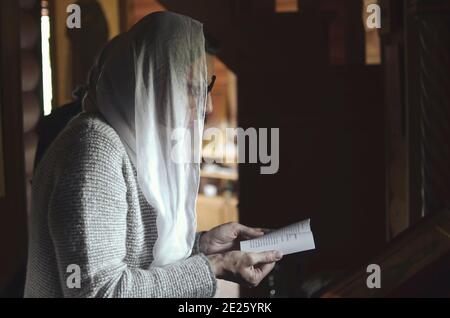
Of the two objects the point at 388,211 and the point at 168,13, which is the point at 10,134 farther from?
the point at 388,211

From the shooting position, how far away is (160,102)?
1.08 m

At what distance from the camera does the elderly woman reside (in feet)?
3.11

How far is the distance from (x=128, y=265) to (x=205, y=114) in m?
0.38

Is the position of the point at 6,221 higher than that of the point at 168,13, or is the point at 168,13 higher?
the point at 168,13

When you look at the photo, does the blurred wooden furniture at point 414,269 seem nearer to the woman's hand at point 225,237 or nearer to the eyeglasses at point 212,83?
the woman's hand at point 225,237

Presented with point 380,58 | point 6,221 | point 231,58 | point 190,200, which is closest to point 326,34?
point 380,58

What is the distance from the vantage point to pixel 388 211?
4.86ft

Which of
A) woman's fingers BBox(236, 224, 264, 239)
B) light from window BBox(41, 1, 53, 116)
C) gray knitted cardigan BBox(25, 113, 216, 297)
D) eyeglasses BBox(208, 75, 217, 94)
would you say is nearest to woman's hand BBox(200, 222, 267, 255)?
woman's fingers BBox(236, 224, 264, 239)

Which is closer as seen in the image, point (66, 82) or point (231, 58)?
point (66, 82)

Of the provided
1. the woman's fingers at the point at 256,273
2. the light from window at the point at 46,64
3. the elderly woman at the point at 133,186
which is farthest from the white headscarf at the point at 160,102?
the light from window at the point at 46,64

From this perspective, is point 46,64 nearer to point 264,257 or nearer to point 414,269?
point 264,257

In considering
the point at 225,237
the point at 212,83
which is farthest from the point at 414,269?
the point at 212,83

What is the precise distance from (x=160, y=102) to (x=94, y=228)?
→ 28 cm

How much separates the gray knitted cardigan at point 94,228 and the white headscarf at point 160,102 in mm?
38
